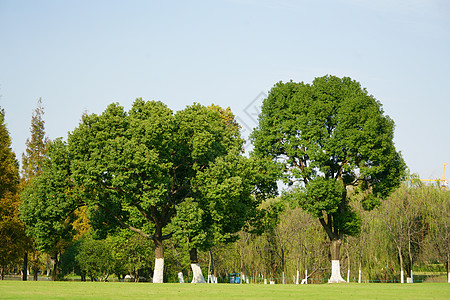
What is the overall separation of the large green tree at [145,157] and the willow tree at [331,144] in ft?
16.6

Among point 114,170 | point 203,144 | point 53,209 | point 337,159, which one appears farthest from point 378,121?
point 53,209

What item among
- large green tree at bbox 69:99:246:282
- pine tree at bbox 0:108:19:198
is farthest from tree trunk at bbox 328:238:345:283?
pine tree at bbox 0:108:19:198

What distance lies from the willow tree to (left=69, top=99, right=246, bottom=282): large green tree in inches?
200

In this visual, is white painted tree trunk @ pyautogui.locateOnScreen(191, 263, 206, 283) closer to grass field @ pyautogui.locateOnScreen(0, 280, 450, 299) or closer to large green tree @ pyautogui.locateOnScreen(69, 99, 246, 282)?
large green tree @ pyautogui.locateOnScreen(69, 99, 246, 282)

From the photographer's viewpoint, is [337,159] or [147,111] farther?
[337,159]

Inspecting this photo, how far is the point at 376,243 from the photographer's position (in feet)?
190

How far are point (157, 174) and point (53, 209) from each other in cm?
852

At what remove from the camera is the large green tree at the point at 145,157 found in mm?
38062

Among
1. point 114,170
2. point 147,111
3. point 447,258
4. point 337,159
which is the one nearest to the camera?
point 114,170

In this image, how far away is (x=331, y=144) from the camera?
4350 cm

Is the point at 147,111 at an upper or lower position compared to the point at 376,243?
upper

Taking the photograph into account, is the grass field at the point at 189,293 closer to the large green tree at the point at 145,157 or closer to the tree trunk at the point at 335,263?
the large green tree at the point at 145,157

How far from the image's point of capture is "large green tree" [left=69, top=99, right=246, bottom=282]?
125ft

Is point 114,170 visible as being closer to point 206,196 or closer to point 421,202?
point 206,196
